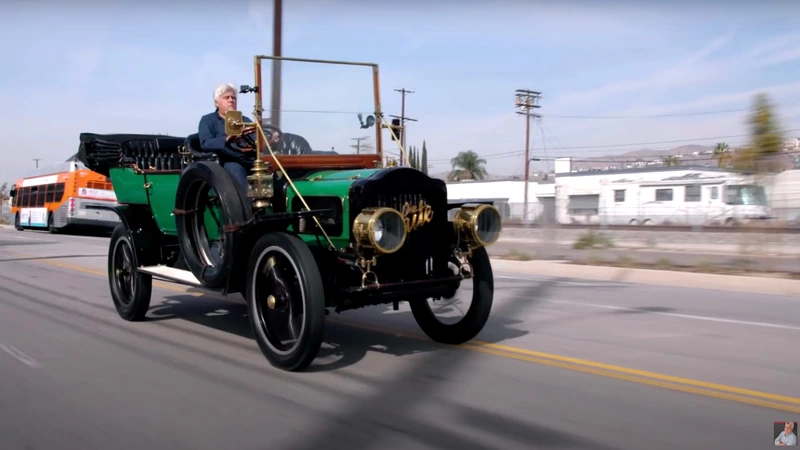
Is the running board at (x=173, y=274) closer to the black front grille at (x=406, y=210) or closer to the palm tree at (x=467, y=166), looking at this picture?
the black front grille at (x=406, y=210)

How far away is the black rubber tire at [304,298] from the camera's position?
5352 millimetres

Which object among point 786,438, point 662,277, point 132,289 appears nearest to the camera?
point 786,438

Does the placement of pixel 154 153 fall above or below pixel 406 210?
above

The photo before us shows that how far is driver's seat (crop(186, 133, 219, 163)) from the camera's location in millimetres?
6930

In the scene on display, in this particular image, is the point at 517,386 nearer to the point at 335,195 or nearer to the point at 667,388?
the point at 667,388

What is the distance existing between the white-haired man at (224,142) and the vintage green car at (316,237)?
14cm

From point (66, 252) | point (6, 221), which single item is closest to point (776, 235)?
point (66, 252)

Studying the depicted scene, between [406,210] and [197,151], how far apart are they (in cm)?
250

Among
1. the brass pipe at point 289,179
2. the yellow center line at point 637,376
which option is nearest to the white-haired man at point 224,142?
the brass pipe at point 289,179

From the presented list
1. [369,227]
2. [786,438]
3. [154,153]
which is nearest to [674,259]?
[154,153]

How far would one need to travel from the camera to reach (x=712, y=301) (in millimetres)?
10281

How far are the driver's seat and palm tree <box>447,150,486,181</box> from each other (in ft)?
240

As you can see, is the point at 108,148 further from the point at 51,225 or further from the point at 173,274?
the point at 51,225

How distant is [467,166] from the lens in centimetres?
8069
